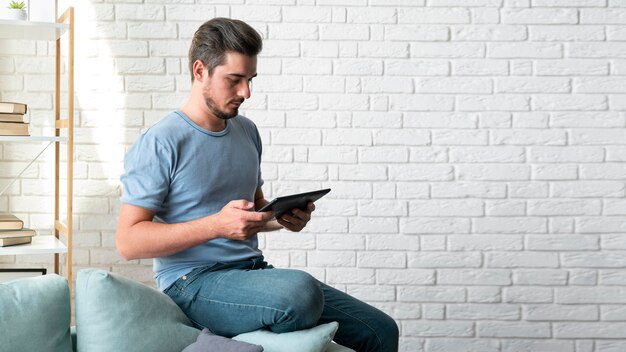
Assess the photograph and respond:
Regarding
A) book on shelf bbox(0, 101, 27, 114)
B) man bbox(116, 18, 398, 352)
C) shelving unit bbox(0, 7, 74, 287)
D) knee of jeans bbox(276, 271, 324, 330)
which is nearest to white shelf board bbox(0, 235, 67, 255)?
shelving unit bbox(0, 7, 74, 287)

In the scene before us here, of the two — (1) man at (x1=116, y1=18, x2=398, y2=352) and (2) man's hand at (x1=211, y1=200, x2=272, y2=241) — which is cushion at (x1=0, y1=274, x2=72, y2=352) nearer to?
(1) man at (x1=116, y1=18, x2=398, y2=352)

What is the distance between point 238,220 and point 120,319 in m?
0.41

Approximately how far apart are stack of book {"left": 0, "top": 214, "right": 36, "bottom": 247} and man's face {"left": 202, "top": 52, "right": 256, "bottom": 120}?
1.29m

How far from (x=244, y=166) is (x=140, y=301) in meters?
0.57

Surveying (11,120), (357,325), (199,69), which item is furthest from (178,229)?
(11,120)

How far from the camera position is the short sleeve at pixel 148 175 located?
2.48 m

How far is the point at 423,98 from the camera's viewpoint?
13.2ft

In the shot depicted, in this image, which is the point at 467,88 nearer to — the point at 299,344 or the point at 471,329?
the point at 471,329

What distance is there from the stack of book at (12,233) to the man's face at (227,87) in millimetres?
1292

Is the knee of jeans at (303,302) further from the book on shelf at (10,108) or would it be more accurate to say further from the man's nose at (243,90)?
the book on shelf at (10,108)

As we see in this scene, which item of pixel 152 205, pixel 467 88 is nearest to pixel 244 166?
pixel 152 205

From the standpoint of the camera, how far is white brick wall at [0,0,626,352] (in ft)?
13.0

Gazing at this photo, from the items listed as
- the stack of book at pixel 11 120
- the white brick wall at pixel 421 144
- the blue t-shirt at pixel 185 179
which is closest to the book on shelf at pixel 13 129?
the stack of book at pixel 11 120

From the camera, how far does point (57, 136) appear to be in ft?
11.9
